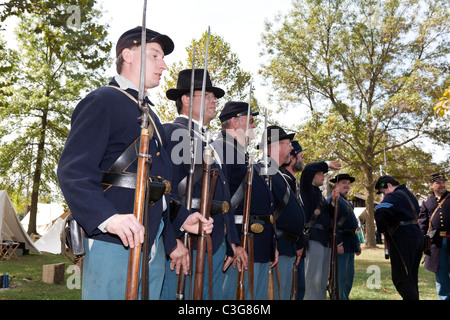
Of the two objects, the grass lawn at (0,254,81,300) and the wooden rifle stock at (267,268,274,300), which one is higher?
the wooden rifle stock at (267,268,274,300)

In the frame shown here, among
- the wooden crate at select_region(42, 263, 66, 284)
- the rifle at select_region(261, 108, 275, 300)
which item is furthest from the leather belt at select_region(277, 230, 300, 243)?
the wooden crate at select_region(42, 263, 66, 284)

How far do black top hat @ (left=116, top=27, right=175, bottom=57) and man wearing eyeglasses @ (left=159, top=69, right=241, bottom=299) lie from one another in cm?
53

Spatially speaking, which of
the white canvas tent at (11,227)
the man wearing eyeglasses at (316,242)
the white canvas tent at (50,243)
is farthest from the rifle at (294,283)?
the white canvas tent at (50,243)

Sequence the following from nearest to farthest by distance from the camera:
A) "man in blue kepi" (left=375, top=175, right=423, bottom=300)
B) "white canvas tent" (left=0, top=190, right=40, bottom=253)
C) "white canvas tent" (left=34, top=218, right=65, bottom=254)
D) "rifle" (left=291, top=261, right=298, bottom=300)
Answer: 1. "rifle" (left=291, top=261, right=298, bottom=300)
2. "man in blue kepi" (left=375, top=175, right=423, bottom=300)
3. "white canvas tent" (left=0, top=190, right=40, bottom=253)
4. "white canvas tent" (left=34, top=218, right=65, bottom=254)

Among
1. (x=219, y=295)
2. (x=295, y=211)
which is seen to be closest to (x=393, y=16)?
(x=295, y=211)

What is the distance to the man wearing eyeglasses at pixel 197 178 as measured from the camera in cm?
328

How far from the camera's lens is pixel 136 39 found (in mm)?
2656

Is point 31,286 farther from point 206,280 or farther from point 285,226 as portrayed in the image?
point 206,280

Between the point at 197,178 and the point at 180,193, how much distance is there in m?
0.17

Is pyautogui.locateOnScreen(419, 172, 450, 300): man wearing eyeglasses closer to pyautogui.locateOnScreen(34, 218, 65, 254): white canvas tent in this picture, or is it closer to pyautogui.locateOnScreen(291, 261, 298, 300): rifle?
pyautogui.locateOnScreen(291, 261, 298, 300): rifle

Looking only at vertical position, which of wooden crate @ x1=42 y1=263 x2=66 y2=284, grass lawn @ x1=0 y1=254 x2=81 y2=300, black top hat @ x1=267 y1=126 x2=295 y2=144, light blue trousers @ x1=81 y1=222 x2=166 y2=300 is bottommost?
grass lawn @ x1=0 y1=254 x2=81 y2=300

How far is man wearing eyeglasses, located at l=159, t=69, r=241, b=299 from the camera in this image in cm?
328

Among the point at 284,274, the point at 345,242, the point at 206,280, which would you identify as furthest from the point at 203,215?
the point at 345,242

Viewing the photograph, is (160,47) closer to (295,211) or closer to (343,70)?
(295,211)
